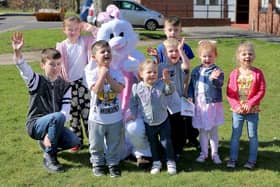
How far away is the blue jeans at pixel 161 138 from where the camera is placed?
17.0 ft

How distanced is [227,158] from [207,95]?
2.87 ft

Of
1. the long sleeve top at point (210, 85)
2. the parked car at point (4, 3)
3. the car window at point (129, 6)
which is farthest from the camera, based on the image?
the parked car at point (4, 3)

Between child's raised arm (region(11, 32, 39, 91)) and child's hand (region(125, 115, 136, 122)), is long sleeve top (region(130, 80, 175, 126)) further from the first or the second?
child's raised arm (region(11, 32, 39, 91))

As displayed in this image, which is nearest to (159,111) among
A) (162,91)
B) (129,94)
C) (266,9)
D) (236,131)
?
(162,91)

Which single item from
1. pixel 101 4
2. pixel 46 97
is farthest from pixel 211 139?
pixel 101 4

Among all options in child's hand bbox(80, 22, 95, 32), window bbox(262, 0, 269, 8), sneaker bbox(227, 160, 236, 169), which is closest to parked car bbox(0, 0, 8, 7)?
window bbox(262, 0, 269, 8)

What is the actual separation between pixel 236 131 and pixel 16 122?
11.8 ft

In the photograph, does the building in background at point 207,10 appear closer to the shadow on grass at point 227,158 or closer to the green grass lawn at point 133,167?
the green grass lawn at point 133,167

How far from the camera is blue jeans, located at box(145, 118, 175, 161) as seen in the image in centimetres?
518

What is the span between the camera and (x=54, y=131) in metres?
5.18

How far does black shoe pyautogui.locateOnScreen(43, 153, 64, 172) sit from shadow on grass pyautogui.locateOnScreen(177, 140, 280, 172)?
130cm

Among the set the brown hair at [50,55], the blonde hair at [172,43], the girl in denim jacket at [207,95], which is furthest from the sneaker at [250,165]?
the brown hair at [50,55]

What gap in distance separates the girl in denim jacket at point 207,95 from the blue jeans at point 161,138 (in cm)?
42

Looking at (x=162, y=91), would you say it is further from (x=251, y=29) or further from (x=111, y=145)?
(x=251, y=29)
